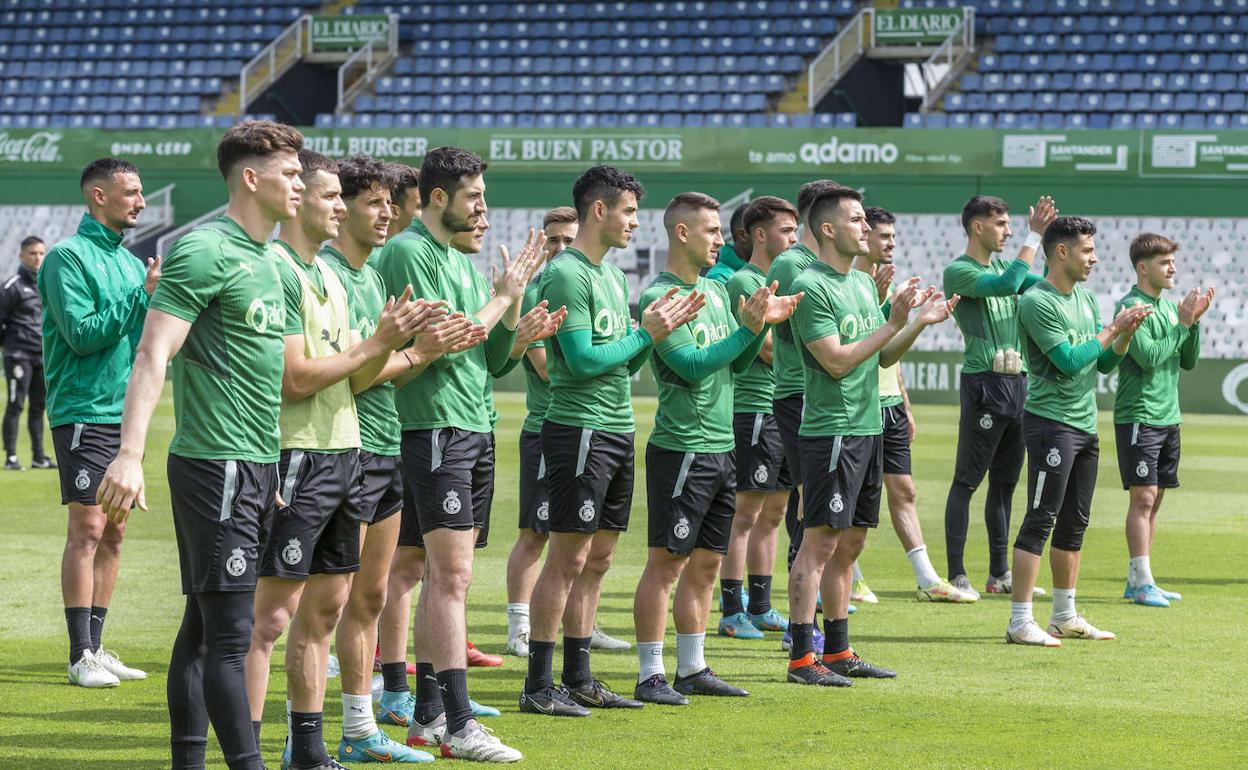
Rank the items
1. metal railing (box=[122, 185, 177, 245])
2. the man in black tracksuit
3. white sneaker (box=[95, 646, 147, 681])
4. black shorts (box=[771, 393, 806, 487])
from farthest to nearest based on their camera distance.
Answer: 1. metal railing (box=[122, 185, 177, 245])
2. the man in black tracksuit
3. black shorts (box=[771, 393, 806, 487])
4. white sneaker (box=[95, 646, 147, 681])

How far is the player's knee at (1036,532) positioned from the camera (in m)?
8.88

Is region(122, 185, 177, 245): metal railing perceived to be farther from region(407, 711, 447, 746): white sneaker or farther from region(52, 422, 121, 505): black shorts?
region(407, 711, 447, 746): white sneaker

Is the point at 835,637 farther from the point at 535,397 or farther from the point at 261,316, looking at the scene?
the point at 261,316

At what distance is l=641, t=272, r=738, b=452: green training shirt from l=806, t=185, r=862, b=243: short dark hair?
725mm

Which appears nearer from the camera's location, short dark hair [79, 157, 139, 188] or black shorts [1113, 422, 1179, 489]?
short dark hair [79, 157, 139, 188]

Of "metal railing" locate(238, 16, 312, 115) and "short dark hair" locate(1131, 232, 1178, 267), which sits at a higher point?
"metal railing" locate(238, 16, 312, 115)

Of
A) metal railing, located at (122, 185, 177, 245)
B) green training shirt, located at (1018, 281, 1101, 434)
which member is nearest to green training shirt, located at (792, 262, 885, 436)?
green training shirt, located at (1018, 281, 1101, 434)

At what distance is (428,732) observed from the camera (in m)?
6.34

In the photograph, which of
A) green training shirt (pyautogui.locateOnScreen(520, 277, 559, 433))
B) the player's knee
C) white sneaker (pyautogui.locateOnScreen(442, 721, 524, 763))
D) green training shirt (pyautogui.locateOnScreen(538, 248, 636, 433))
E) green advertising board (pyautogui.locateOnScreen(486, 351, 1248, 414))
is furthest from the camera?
green advertising board (pyautogui.locateOnScreen(486, 351, 1248, 414))

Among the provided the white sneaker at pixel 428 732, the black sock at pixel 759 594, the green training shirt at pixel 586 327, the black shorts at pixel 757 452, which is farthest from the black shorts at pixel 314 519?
the black sock at pixel 759 594

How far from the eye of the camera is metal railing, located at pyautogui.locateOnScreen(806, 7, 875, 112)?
97.0 feet

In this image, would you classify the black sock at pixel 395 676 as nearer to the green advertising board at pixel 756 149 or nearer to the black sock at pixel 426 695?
the black sock at pixel 426 695

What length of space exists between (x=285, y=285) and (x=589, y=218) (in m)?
1.94

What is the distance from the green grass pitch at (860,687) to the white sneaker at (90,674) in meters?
0.07
